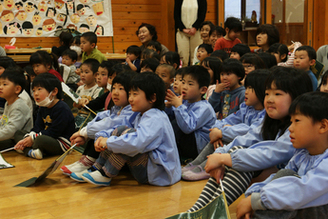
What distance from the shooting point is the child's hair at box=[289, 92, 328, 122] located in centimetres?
116

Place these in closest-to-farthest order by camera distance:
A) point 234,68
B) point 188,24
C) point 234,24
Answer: point 234,68 → point 234,24 → point 188,24

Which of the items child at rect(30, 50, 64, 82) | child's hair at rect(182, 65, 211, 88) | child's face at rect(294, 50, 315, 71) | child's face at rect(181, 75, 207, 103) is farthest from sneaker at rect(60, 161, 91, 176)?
child's face at rect(294, 50, 315, 71)

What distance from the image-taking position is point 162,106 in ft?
6.70

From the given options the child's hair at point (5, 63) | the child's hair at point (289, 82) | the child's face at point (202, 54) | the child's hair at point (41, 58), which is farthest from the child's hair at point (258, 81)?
the child's hair at point (5, 63)

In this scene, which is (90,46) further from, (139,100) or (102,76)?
(139,100)

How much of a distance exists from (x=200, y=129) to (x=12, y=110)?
1.56 metres

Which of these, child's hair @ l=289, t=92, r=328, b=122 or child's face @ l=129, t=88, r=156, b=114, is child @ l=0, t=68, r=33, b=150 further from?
child's hair @ l=289, t=92, r=328, b=122

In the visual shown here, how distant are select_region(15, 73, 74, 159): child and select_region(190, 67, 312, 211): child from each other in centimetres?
→ 154

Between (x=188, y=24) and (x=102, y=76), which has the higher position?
(x=188, y=24)

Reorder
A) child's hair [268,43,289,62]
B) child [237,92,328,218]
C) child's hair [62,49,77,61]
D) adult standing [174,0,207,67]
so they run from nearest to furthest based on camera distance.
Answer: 1. child [237,92,328,218]
2. child's hair [268,43,289,62]
3. child's hair [62,49,77,61]
4. adult standing [174,0,207,67]

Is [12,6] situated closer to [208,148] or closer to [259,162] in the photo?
[208,148]

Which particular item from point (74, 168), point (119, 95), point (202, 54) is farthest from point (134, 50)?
point (74, 168)

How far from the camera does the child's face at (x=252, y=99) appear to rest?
1910 millimetres

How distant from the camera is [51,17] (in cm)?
631
